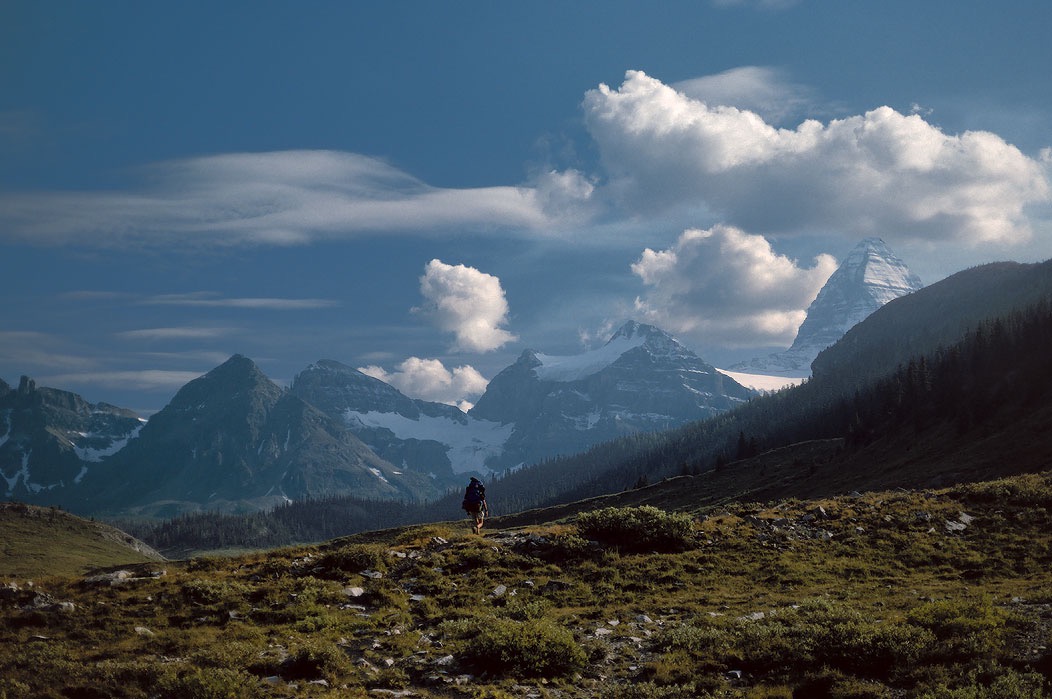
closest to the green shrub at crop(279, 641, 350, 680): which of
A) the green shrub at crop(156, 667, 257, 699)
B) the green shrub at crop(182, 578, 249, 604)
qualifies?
the green shrub at crop(156, 667, 257, 699)

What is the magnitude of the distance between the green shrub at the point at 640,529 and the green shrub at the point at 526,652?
38.7ft

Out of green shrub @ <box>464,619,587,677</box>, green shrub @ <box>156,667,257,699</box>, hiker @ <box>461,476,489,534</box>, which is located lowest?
green shrub @ <box>464,619,587,677</box>

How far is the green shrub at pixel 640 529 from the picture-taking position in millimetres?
29031

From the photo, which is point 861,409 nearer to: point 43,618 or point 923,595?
point 923,595

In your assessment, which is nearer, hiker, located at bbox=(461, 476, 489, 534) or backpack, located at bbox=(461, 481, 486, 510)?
hiker, located at bbox=(461, 476, 489, 534)

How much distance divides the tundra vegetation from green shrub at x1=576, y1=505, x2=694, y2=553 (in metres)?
0.10

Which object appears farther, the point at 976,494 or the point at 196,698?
the point at 976,494

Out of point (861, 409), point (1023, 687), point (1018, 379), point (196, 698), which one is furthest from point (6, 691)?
point (861, 409)

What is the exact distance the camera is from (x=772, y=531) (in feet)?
101

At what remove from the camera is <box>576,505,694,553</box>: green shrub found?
29031mm

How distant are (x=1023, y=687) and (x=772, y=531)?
17282mm

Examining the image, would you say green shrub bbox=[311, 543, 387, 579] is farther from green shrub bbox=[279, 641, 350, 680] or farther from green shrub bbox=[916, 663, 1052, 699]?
green shrub bbox=[916, 663, 1052, 699]

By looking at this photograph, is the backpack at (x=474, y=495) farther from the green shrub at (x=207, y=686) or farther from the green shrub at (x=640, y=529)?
the green shrub at (x=207, y=686)

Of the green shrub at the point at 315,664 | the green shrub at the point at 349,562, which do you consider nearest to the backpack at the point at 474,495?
the green shrub at the point at 349,562
